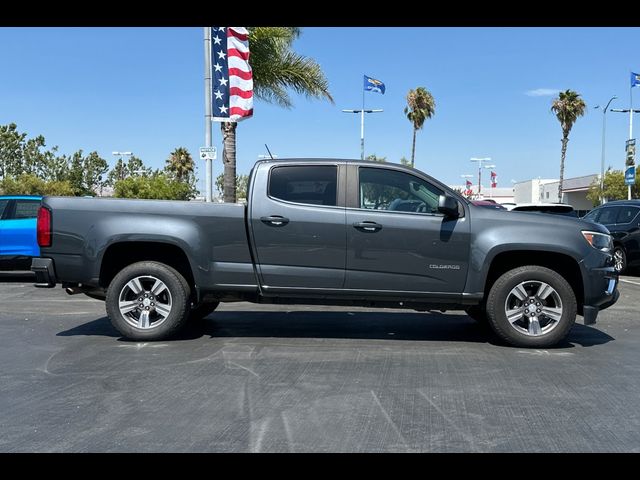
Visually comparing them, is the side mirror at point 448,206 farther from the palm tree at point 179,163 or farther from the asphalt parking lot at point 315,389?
the palm tree at point 179,163

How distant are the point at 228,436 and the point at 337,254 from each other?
107 inches

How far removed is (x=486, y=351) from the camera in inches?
241

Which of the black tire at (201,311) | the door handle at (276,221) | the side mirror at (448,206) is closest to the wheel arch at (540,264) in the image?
the side mirror at (448,206)

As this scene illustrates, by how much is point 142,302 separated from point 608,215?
12.0 metres

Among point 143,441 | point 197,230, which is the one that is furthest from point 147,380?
point 197,230

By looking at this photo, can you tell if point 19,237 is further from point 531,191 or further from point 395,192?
point 531,191

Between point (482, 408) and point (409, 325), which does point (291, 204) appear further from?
point (482, 408)

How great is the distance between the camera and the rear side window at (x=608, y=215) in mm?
13961

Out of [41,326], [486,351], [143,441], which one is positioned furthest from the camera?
[41,326]

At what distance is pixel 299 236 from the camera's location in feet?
20.2

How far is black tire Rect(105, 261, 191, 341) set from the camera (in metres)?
6.28

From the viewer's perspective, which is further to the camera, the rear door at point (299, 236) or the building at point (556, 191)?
the building at point (556, 191)

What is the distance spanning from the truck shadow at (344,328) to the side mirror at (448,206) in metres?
1.52
